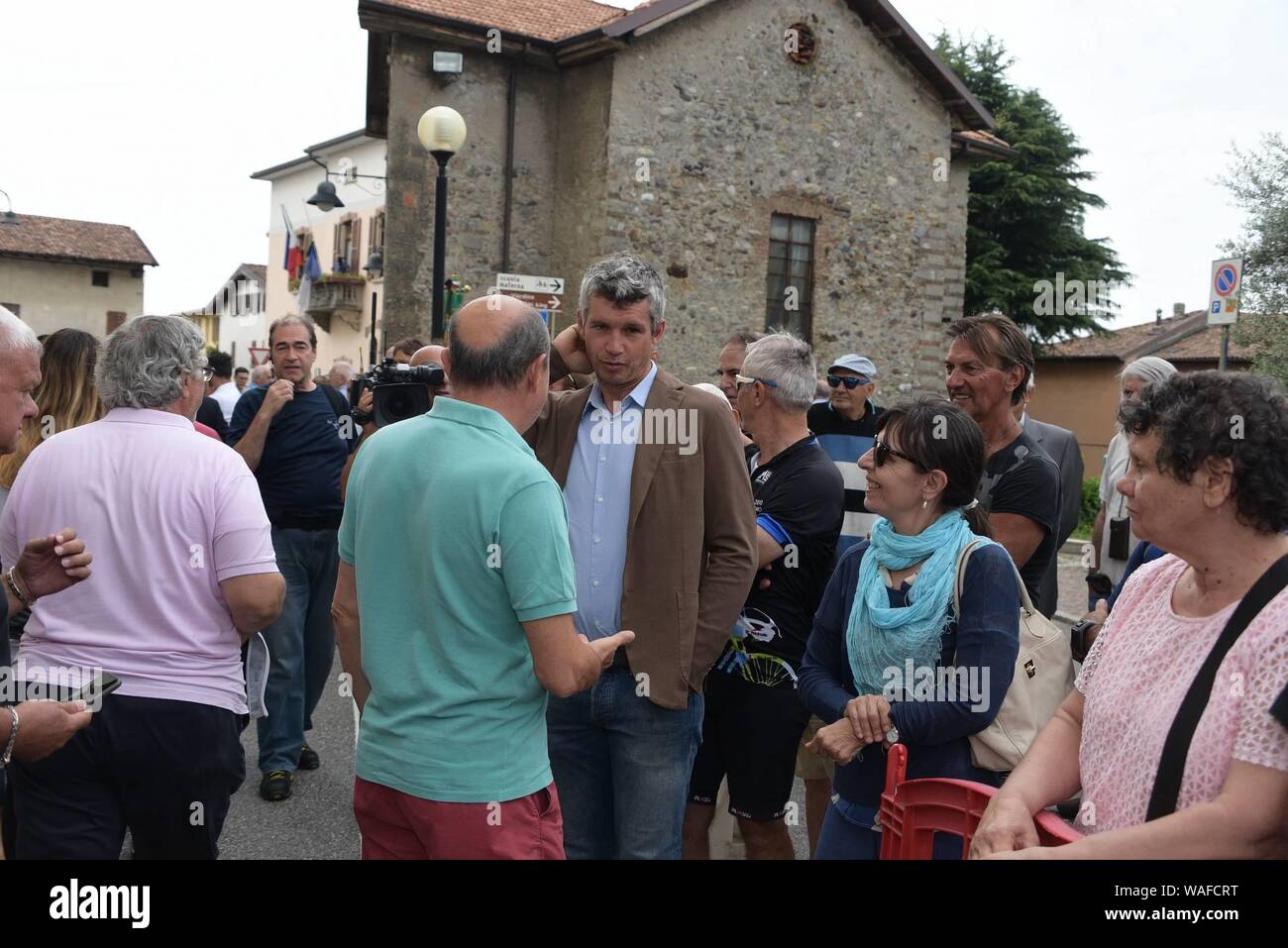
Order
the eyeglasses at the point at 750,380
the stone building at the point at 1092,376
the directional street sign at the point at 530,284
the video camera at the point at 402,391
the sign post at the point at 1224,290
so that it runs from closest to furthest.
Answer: the video camera at the point at 402,391 → the eyeglasses at the point at 750,380 → the directional street sign at the point at 530,284 → the sign post at the point at 1224,290 → the stone building at the point at 1092,376

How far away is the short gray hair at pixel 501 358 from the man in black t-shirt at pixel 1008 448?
6.00 ft

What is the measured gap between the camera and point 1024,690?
2943 millimetres

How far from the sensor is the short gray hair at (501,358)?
8.30 feet

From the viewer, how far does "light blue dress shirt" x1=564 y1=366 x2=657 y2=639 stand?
131 inches

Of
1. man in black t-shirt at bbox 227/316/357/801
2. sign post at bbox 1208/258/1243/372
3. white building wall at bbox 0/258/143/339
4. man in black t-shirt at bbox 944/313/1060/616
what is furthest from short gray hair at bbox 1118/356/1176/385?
white building wall at bbox 0/258/143/339

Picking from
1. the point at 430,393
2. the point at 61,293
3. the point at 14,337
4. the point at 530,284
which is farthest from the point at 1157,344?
the point at 61,293

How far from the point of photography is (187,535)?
9.81 feet

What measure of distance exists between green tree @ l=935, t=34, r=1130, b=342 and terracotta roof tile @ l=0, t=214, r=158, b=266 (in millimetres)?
35436

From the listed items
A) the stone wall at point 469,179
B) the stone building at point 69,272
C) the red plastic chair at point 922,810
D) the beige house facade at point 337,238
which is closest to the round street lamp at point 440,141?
the stone wall at point 469,179

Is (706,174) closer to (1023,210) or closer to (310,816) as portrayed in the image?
(310,816)

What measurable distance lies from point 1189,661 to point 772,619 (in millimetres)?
1949

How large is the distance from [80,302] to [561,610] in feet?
171

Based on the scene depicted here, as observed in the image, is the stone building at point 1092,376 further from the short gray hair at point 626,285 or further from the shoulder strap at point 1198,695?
the shoulder strap at point 1198,695
